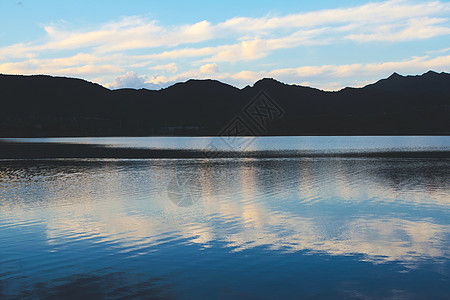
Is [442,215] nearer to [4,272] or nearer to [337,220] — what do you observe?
[337,220]

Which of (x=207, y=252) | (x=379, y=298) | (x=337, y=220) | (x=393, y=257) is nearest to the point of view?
(x=379, y=298)

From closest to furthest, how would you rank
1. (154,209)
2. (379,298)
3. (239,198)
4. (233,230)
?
(379,298), (233,230), (154,209), (239,198)

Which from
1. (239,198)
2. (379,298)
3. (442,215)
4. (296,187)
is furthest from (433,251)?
(296,187)

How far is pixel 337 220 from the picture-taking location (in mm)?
25000

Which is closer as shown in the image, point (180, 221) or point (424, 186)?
point (180, 221)

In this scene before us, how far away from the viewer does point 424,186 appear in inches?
1598

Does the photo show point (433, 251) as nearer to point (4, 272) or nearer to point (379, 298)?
point (379, 298)

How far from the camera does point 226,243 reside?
64.9ft

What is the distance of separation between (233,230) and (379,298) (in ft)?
35.2

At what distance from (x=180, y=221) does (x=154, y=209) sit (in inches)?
182

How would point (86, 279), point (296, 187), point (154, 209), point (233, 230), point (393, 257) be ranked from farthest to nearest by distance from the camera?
point (296, 187) < point (154, 209) < point (233, 230) < point (393, 257) < point (86, 279)

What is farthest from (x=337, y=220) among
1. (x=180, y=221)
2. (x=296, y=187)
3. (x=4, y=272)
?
(x=4, y=272)

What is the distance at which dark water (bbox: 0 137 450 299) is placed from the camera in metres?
13.9

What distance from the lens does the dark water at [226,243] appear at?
549 inches
